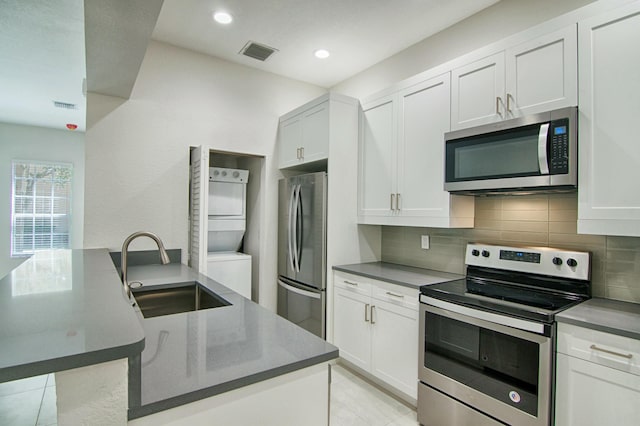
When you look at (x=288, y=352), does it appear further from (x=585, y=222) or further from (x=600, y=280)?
(x=600, y=280)

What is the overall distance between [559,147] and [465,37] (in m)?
1.34

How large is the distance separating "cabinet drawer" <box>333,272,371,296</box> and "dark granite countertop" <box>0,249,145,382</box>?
1.82 m

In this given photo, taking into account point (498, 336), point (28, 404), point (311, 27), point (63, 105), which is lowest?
point (28, 404)

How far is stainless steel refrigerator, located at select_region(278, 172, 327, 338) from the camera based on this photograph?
2975 mm

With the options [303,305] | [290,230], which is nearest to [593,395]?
[303,305]

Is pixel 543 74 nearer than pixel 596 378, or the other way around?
pixel 596 378

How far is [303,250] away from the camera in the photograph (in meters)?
3.16

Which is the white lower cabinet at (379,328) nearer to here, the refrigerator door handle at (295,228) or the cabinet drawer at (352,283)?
the cabinet drawer at (352,283)

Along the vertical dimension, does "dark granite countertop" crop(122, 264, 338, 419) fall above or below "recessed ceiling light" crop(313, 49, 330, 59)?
below

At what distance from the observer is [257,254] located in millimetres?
3594

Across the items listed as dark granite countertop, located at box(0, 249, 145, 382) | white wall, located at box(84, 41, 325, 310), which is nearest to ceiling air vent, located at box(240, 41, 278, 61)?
white wall, located at box(84, 41, 325, 310)

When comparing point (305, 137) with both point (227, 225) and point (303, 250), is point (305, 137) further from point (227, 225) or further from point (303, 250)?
point (227, 225)

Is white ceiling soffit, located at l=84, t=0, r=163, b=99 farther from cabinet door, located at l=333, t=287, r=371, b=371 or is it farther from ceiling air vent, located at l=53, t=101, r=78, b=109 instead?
ceiling air vent, located at l=53, t=101, r=78, b=109

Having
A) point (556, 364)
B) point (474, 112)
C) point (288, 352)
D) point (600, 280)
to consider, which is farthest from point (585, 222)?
point (288, 352)
